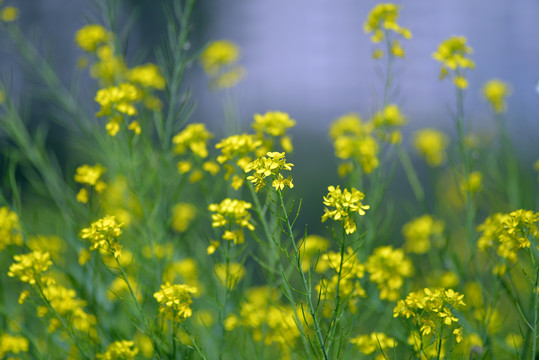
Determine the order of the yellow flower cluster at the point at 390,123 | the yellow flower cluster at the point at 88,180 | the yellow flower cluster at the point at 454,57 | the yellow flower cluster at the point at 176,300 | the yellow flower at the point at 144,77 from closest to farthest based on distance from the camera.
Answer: the yellow flower cluster at the point at 176,300
the yellow flower cluster at the point at 88,180
the yellow flower cluster at the point at 454,57
the yellow flower cluster at the point at 390,123
the yellow flower at the point at 144,77

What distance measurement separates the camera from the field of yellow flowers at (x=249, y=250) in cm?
128

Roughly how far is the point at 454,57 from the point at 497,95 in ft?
2.82

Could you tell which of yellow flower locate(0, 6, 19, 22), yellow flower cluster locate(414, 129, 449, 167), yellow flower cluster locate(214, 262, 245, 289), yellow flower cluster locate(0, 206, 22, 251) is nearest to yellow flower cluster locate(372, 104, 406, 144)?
yellow flower cluster locate(414, 129, 449, 167)

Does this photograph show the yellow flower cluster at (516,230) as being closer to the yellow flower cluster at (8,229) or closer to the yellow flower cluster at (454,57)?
the yellow flower cluster at (454,57)

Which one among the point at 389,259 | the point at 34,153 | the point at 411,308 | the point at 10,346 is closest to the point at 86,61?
the point at 34,153

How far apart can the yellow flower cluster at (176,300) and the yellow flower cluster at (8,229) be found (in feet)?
2.35

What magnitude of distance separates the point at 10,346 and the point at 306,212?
353 cm

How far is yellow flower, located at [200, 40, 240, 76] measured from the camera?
8.59ft

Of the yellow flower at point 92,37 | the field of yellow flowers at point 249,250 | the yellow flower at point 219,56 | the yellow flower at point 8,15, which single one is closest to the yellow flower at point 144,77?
the field of yellow flowers at point 249,250

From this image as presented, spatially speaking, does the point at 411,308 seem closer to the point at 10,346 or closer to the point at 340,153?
the point at 340,153

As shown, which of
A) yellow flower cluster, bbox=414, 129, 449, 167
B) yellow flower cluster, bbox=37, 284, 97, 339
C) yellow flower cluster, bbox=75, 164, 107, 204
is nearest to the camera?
yellow flower cluster, bbox=37, 284, 97, 339

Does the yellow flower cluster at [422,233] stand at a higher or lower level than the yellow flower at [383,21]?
A: lower

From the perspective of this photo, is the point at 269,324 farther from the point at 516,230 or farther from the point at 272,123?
the point at 516,230

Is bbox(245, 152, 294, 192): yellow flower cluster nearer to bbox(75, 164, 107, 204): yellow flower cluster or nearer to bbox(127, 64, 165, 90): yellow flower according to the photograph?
bbox(75, 164, 107, 204): yellow flower cluster
